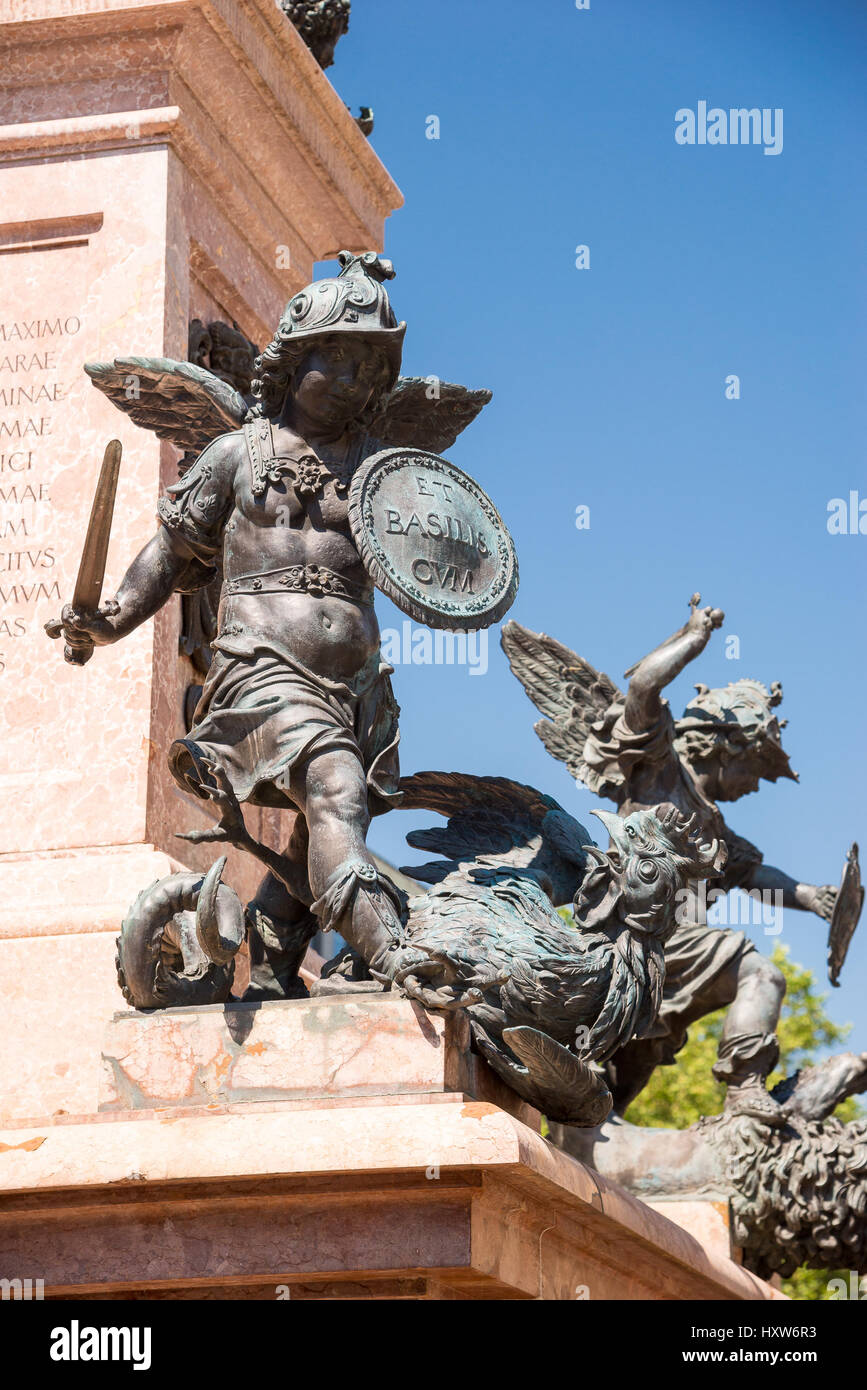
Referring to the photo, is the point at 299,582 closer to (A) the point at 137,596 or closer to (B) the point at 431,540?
(B) the point at 431,540

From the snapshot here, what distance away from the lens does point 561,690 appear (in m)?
9.45

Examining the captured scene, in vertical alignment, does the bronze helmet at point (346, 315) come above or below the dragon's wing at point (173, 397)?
above

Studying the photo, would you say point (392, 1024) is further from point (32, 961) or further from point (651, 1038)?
point (651, 1038)

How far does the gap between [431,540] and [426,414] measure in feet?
2.72

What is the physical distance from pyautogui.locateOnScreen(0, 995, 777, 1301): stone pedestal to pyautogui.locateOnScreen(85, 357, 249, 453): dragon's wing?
1.96 meters

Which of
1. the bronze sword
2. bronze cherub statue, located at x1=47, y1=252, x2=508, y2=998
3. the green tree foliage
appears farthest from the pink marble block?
the green tree foliage

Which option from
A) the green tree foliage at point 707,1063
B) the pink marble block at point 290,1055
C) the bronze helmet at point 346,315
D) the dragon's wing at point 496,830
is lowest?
the green tree foliage at point 707,1063

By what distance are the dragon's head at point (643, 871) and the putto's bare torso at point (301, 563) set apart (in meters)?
0.92

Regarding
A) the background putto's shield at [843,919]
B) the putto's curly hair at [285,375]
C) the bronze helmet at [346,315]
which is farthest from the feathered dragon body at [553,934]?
the background putto's shield at [843,919]

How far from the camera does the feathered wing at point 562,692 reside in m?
9.29

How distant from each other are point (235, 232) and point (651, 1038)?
3.73 meters

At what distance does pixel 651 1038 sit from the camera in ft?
29.1

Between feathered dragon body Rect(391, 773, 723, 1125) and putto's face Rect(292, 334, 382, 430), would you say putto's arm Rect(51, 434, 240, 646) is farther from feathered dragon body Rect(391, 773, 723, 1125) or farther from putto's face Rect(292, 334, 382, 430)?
feathered dragon body Rect(391, 773, 723, 1125)

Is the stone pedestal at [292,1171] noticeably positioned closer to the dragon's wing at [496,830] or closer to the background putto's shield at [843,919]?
the dragon's wing at [496,830]
